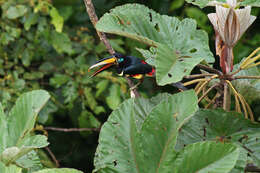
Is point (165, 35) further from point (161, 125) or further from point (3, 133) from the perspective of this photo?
point (3, 133)

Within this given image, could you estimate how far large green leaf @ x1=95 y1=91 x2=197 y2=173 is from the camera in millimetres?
535

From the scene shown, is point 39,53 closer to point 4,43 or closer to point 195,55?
point 4,43

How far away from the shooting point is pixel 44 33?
157cm

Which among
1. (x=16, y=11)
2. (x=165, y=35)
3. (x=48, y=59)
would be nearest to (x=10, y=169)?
(x=165, y=35)

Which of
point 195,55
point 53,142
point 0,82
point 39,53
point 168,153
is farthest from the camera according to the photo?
point 53,142

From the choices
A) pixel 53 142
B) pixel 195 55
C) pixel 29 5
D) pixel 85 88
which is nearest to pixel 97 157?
pixel 195 55

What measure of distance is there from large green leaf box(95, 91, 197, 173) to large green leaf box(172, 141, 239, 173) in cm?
2

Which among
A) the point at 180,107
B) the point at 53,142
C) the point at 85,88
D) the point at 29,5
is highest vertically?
the point at 29,5

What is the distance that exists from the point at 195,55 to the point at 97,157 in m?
0.23

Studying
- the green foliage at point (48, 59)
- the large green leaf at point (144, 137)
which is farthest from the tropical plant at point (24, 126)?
the green foliage at point (48, 59)

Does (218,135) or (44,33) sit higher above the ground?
(44,33)

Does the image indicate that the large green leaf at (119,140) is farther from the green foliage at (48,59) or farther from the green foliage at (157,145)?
the green foliage at (48,59)

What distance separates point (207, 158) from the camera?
49 cm

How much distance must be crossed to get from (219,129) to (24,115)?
32 centimetres
